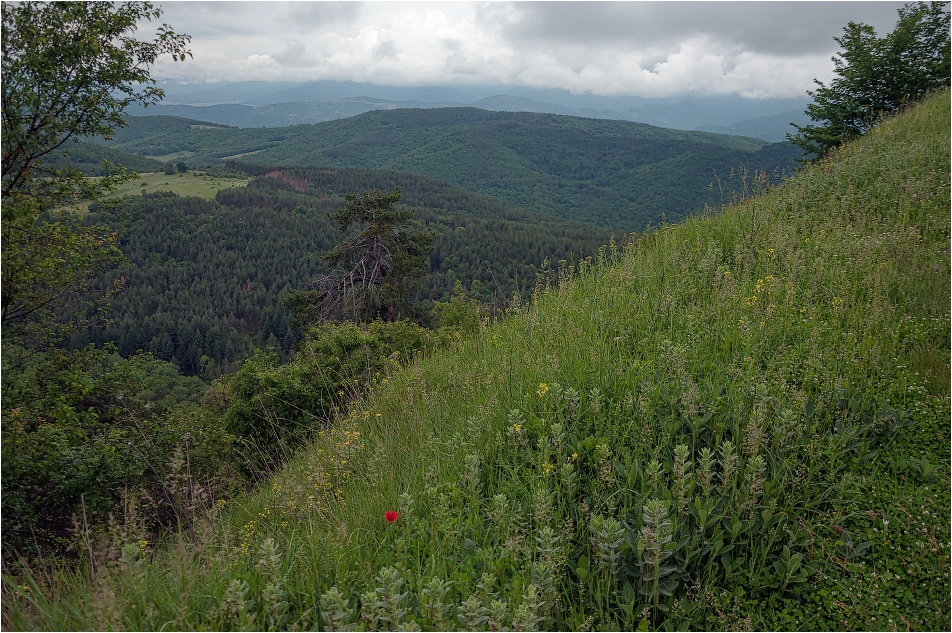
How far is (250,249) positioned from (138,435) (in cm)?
A: 9657

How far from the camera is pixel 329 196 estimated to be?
466 ft

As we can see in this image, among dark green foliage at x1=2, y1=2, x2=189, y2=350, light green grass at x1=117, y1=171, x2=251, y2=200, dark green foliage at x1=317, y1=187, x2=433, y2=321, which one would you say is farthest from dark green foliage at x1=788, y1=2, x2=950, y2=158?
light green grass at x1=117, y1=171, x2=251, y2=200

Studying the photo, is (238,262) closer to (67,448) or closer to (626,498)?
(67,448)

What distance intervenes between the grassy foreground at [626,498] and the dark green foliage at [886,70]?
1879 cm

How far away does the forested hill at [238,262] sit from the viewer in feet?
214

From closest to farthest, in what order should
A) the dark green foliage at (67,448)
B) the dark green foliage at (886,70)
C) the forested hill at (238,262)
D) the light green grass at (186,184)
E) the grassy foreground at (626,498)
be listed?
1. the grassy foreground at (626,498)
2. the dark green foliage at (67,448)
3. the dark green foliage at (886,70)
4. the forested hill at (238,262)
5. the light green grass at (186,184)

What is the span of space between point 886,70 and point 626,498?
2410cm

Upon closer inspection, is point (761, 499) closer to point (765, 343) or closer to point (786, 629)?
point (786, 629)

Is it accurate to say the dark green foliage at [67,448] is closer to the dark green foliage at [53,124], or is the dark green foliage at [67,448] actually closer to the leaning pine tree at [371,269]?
the dark green foliage at [53,124]

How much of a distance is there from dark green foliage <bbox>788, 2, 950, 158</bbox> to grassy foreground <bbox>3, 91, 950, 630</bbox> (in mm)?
18795

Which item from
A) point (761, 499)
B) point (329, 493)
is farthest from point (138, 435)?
point (761, 499)

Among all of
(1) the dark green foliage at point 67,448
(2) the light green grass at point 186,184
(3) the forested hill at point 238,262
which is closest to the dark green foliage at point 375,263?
(1) the dark green foliage at point 67,448

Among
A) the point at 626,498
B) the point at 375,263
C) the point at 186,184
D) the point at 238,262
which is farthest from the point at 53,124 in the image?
the point at 186,184

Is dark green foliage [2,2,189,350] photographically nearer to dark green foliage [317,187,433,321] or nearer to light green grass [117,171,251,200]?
dark green foliage [317,187,433,321]
